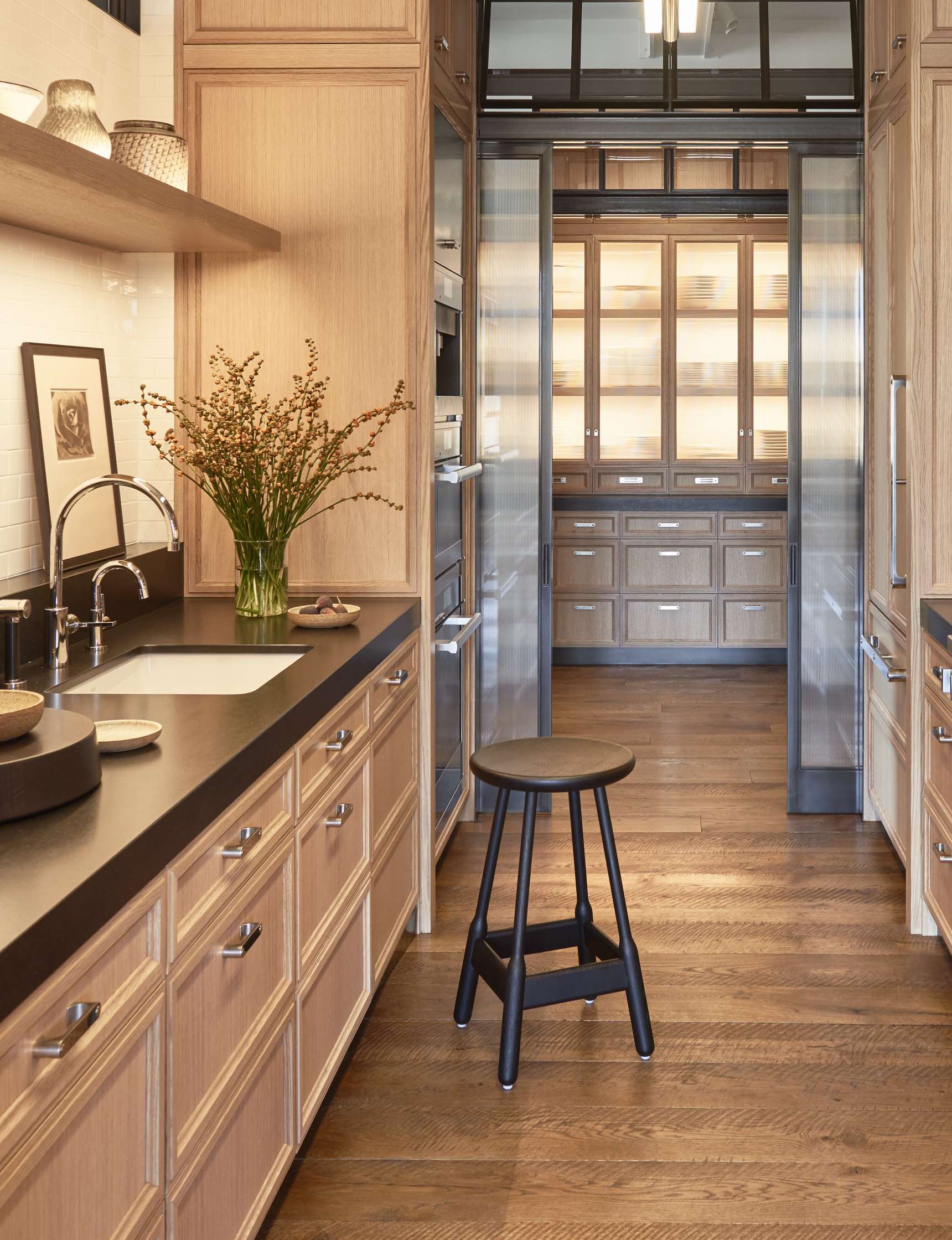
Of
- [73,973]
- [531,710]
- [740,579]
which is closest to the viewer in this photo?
[73,973]

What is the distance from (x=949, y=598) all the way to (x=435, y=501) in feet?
4.40

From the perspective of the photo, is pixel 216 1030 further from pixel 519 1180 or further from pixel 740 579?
pixel 740 579

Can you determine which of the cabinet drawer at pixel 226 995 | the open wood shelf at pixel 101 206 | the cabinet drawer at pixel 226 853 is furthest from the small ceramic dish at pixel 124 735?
the open wood shelf at pixel 101 206

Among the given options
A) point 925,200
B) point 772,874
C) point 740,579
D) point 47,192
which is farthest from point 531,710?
point 740,579

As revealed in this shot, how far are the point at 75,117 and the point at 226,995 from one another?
1777 mm

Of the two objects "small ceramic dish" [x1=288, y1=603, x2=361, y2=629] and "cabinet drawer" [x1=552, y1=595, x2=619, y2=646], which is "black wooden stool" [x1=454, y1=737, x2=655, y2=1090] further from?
"cabinet drawer" [x1=552, y1=595, x2=619, y2=646]

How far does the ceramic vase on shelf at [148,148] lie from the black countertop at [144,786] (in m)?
0.99

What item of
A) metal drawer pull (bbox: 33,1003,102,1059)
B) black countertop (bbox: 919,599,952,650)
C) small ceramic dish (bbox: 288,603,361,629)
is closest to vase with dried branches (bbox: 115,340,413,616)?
small ceramic dish (bbox: 288,603,361,629)

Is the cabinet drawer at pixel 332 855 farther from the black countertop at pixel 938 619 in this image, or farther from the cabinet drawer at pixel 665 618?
the cabinet drawer at pixel 665 618

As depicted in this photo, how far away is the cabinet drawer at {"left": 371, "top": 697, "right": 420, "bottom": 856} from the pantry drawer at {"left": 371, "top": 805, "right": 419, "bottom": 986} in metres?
0.06

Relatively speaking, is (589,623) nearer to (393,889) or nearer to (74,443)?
(393,889)

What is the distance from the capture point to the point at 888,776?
423cm

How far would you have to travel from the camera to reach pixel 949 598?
11.2 ft

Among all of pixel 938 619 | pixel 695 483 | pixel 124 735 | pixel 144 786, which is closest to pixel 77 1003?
pixel 144 786
